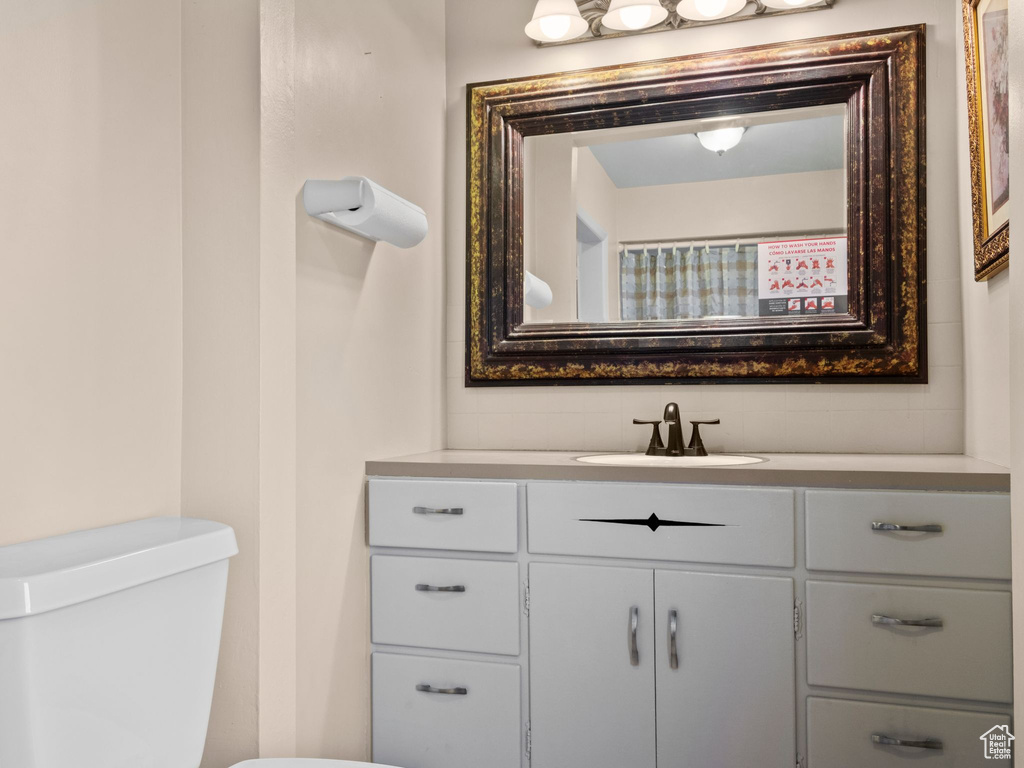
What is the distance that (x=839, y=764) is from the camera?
4.66 feet

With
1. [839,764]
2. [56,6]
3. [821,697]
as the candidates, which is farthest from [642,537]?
[56,6]

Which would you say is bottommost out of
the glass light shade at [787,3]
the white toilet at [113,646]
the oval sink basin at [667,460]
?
the white toilet at [113,646]

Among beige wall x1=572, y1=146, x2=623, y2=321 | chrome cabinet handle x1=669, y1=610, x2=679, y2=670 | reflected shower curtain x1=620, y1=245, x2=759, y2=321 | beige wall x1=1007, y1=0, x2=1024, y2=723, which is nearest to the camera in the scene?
beige wall x1=1007, y1=0, x2=1024, y2=723

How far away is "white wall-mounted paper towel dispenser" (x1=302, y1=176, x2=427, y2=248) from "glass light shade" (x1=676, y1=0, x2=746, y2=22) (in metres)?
1.06

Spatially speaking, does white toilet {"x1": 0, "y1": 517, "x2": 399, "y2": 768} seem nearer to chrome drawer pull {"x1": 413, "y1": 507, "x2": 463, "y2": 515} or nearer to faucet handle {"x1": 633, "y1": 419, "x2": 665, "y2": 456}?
chrome drawer pull {"x1": 413, "y1": 507, "x2": 463, "y2": 515}

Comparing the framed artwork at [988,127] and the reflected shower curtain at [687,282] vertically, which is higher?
the framed artwork at [988,127]

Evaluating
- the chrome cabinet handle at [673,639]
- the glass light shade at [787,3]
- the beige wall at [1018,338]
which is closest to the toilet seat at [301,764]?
the chrome cabinet handle at [673,639]

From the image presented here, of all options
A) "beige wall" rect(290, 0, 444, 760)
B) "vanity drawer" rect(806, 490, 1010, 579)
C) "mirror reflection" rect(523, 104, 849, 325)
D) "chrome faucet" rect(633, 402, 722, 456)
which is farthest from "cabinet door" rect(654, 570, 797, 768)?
"mirror reflection" rect(523, 104, 849, 325)

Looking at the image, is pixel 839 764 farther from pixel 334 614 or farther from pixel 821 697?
pixel 334 614

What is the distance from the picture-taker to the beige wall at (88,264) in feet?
3.32

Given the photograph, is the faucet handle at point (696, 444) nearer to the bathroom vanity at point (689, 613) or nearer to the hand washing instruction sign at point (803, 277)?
the bathroom vanity at point (689, 613)

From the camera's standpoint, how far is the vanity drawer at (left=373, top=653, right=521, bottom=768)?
1613 millimetres

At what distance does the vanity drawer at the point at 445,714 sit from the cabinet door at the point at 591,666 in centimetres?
7

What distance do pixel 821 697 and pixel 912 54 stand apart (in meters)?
1.59
